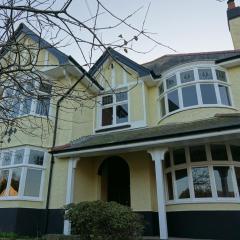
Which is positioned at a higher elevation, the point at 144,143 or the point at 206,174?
the point at 144,143

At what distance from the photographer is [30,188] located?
1046 cm

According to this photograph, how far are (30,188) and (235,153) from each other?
8.01 meters

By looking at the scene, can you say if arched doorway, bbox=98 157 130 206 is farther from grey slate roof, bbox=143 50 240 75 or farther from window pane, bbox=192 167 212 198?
grey slate roof, bbox=143 50 240 75

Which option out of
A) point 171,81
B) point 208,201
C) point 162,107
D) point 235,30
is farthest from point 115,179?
point 235,30

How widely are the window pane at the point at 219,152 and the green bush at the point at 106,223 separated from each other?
3834 mm

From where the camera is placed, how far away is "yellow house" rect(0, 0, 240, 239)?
28.4 feet

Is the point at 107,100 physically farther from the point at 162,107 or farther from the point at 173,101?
the point at 173,101

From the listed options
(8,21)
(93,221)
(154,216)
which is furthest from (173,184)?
(8,21)

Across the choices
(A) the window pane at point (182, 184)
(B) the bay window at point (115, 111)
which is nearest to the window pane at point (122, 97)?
(B) the bay window at point (115, 111)

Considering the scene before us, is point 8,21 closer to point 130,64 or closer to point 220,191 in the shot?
point 220,191

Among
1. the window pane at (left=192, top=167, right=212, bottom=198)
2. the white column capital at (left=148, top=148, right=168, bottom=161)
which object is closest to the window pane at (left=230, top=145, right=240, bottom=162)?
the window pane at (left=192, top=167, right=212, bottom=198)

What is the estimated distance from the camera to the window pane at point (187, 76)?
11.5 m

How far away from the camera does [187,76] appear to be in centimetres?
1159

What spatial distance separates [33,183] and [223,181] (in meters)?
7.31
